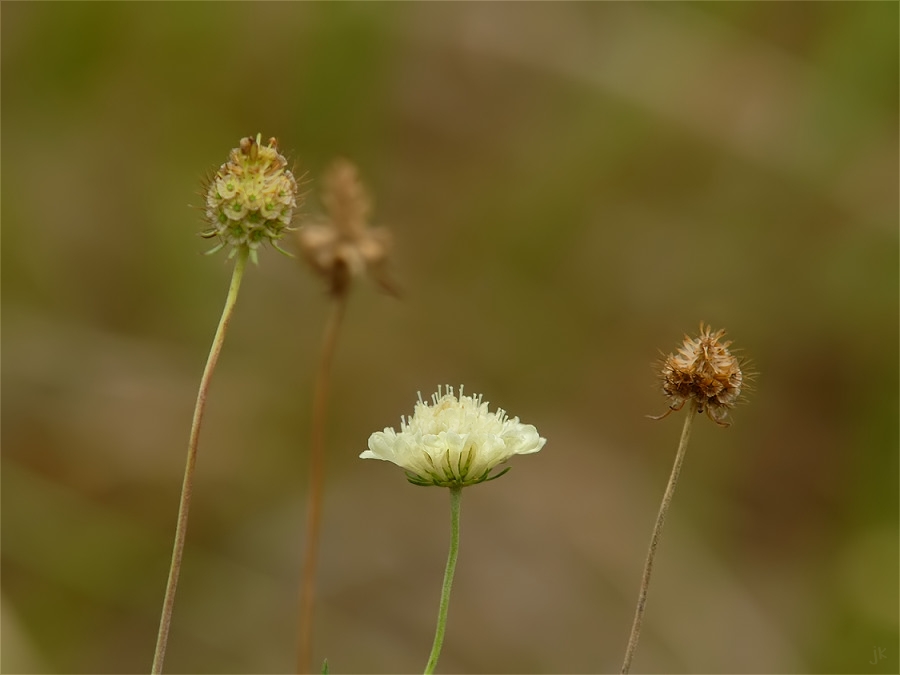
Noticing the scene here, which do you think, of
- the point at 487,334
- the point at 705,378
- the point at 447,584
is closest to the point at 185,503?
the point at 447,584

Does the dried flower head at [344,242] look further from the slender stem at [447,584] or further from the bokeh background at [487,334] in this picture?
the bokeh background at [487,334]

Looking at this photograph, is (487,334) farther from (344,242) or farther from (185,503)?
(185,503)

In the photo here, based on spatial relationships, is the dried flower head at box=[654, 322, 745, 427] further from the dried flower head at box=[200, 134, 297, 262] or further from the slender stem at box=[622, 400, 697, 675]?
the dried flower head at box=[200, 134, 297, 262]

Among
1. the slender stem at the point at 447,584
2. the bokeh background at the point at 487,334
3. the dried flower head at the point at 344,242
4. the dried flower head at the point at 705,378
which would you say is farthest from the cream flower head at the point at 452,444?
the bokeh background at the point at 487,334

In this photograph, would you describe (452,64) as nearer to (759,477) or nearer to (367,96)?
(367,96)

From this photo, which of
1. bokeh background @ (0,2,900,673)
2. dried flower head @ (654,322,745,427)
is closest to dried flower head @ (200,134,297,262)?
dried flower head @ (654,322,745,427)

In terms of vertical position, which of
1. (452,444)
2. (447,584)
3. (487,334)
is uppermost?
(487,334)
